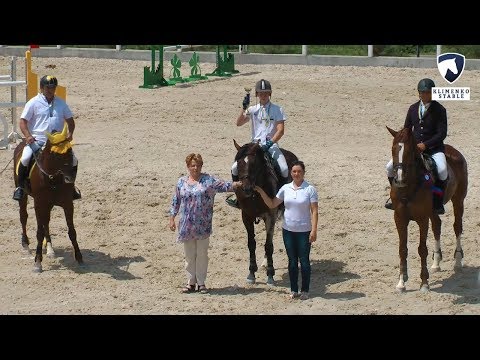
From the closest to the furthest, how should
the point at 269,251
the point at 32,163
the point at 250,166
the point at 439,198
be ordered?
1. the point at 250,166
2. the point at 439,198
3. the point at 269,251
4. the point at 32,163

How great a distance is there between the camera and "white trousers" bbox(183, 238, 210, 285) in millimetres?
11930

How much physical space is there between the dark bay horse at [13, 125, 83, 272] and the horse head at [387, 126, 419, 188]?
399 centimetres

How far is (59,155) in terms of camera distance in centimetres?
1269

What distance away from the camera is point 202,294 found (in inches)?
472

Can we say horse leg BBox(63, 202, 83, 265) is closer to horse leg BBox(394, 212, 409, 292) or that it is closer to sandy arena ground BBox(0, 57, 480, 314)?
sandy arena ground BBox(0, 57, 480, 314)

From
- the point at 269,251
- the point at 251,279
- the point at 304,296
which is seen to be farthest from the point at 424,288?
the point at 251,279

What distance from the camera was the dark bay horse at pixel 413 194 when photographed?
1140cm

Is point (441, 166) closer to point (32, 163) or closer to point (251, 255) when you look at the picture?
point (251, 255)

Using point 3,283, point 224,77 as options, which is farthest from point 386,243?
point 224,77

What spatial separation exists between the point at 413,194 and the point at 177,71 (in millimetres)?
13645

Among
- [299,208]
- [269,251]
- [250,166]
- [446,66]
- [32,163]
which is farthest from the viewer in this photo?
[446,66]

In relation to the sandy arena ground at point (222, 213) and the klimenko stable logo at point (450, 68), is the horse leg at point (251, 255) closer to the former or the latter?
the sandy arena ground at point (222, 213)

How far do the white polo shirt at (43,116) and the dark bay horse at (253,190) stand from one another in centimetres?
239

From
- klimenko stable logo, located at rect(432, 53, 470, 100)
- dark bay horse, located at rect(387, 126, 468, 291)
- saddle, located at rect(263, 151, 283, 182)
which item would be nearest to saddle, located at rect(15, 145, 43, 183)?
saddle, located at rect(263, 151, 283, 182)
